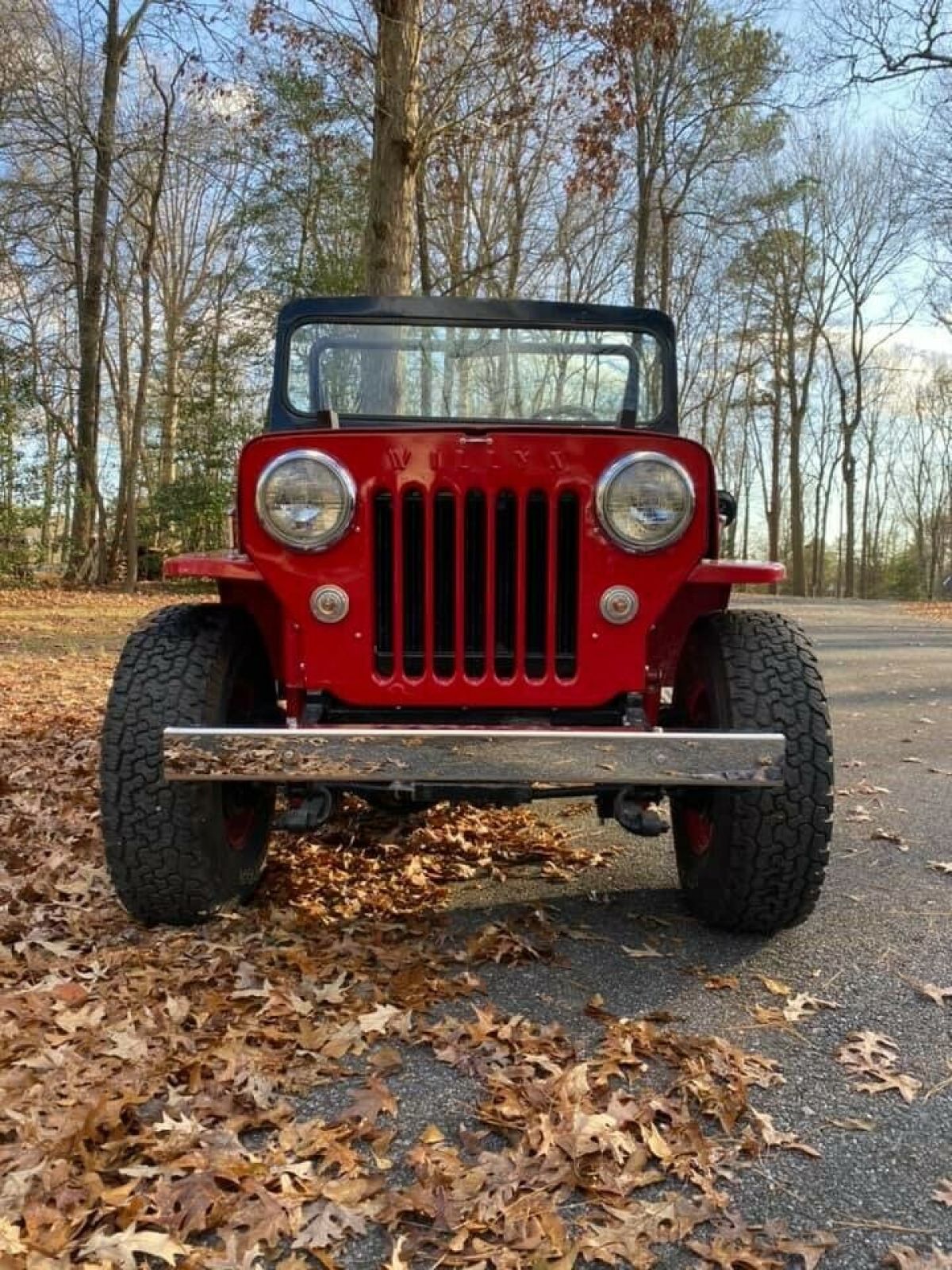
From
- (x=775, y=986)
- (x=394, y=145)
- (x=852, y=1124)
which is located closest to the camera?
(x=852, y=1124)

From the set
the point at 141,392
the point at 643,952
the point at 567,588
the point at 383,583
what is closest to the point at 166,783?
the point at 383,583

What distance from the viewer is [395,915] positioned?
298cm

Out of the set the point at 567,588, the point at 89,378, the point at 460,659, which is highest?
the point at 89,378

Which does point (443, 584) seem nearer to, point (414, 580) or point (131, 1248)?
point (414, 580)

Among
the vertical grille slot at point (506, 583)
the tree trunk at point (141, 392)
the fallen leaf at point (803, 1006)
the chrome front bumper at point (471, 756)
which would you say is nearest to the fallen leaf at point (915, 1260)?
the fallen leaf at point (803, 1006)

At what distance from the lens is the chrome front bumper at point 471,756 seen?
92.2 inches

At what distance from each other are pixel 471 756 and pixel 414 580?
0.56 metres

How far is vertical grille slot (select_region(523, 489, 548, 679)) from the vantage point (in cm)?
261

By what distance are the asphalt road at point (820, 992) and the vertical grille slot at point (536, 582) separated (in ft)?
2.75

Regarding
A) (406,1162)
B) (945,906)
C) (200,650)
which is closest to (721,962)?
(945,906)

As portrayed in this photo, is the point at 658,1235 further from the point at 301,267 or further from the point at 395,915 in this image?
the point at 301,267

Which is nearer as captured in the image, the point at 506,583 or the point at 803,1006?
the point at 803,1006

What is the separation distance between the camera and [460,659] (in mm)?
2637

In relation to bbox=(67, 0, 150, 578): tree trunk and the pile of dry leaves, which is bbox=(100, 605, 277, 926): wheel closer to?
the pile of dry leaves
